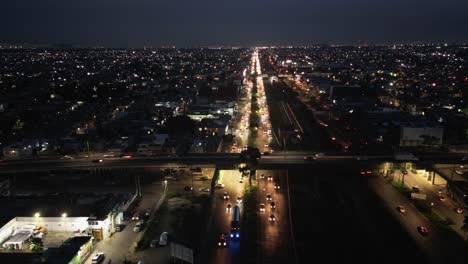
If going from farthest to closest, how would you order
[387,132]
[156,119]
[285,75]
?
[285,75] → [156,119] → [387,132]

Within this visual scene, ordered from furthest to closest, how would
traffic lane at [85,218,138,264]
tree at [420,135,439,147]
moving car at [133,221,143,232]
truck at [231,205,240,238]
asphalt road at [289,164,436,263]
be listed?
tree at [420,135,439,147] → moving car at [133,221,143,232] → truck at [231,205,240,238] → asphalt road at [289,164,436,263] → traffic lane at [85,218,138,264]

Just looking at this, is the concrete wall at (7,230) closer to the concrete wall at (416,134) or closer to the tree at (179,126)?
the tree at (179,126)

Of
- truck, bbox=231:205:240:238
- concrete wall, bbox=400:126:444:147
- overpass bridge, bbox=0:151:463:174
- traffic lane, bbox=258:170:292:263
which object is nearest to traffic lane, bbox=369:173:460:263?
overpass bridge, bbox=0:151:463:174

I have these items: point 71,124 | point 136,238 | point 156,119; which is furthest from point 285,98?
point 136,238

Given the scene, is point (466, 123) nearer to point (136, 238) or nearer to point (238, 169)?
point (238, 169)

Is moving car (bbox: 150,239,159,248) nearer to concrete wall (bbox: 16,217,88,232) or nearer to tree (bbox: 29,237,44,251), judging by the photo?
concrete wall (bbox: 16,217,88,232)

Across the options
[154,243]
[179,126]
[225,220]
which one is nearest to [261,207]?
[225,220]

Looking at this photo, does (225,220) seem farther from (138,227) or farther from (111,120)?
(111,120)

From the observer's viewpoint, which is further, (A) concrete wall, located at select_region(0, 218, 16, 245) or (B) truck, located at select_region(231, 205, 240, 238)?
(B) truck, located at select_region(231, 205, 240, 238)
